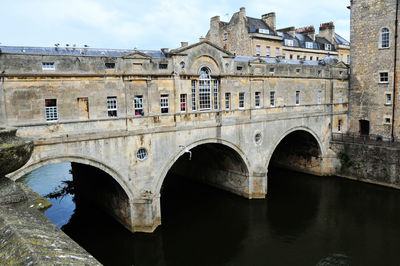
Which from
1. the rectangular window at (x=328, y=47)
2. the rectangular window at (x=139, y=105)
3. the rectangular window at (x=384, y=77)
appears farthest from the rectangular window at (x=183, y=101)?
the rectangular window at (x=328, y=47)

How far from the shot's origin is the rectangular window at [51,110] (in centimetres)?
1545

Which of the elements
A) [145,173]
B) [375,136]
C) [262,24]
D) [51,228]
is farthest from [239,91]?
[51,228]

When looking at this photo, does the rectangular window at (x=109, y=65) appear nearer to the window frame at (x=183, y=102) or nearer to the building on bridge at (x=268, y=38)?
the window frame at (x=183, y=102)

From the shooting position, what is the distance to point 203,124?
21.1 metres

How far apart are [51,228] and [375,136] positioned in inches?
1255

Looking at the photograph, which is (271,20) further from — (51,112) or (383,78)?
(51,112)

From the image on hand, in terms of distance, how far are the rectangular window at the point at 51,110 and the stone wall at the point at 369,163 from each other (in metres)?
24.2

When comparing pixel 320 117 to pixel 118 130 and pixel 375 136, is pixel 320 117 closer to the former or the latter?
pixel 375 136

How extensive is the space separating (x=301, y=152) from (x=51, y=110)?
23544 millimetres

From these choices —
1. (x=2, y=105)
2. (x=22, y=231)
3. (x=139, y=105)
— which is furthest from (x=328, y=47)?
(x=22, y=231)

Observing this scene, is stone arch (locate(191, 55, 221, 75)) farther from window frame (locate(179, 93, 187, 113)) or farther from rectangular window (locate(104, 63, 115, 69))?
rectangular window (locate(104, 63, 115, 69))

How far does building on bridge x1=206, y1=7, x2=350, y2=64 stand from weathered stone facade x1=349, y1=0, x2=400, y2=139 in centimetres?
738

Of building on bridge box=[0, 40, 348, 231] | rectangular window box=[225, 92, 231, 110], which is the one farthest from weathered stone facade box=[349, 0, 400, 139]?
rectangular window box=[225, 92, 231, 110]

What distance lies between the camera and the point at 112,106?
17422 mm
